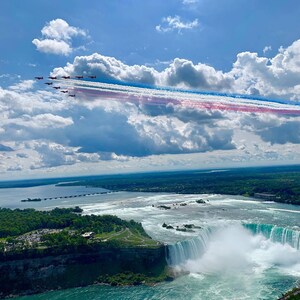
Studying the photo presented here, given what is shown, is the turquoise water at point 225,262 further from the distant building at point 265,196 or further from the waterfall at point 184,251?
the distant building at point 265,196

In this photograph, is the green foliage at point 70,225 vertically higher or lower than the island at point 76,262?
higher

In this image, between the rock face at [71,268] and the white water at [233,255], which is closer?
the rock face at [71,268]

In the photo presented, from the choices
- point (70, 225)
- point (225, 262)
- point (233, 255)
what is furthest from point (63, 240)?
point (233, 255)

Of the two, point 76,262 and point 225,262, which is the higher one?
point 76,262

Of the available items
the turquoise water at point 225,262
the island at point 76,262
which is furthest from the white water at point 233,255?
the island at point 76,262

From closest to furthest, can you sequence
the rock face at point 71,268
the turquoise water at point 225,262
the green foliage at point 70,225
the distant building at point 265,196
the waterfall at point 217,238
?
the turquoise water at point 225,262, the rock face at point 71,268, the waterfall at point 217,238, the green foliage at point 70,225, the distant building at point 265,196

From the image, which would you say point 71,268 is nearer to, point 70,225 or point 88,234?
point 88,234

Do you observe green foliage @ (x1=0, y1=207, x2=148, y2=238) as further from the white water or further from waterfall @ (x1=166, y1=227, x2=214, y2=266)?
the white water

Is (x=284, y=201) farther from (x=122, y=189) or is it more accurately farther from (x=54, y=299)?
(x=122, y=189)
